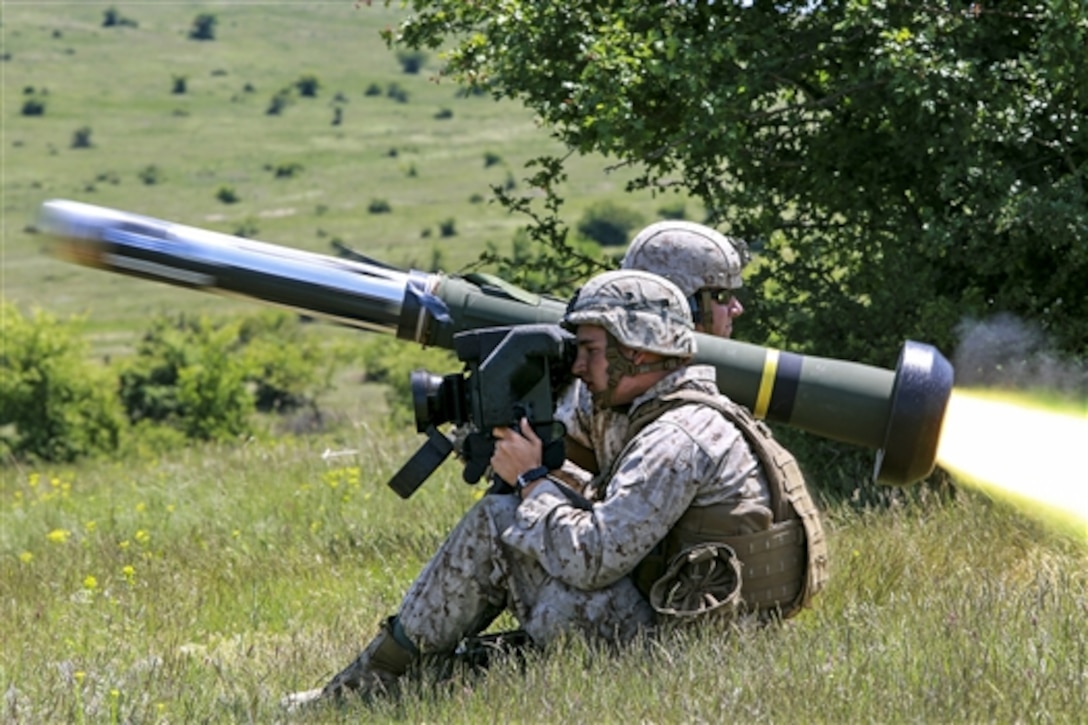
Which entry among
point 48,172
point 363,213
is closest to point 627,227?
point 363,213

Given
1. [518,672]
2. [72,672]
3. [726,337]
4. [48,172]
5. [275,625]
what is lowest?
[48,172]

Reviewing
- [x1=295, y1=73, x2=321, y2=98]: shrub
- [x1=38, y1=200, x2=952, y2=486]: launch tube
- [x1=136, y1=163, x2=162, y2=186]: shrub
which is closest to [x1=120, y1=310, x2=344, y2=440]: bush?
[x1=38, y1=200, x2=952, y2=486]: launch tube

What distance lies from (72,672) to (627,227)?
92.1 meters

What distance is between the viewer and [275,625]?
25.7ft

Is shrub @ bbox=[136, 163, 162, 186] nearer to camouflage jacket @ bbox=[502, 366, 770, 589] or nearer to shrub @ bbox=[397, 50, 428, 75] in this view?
shrub @ bbox=[397, 50, 428, 75]

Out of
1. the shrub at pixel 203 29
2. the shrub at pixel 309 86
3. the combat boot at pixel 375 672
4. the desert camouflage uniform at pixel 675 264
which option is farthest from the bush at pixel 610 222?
the combat boot at pixel 375 672

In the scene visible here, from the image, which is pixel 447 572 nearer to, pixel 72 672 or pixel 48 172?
pixel 72 672

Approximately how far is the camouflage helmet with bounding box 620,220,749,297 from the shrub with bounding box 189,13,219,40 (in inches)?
6479

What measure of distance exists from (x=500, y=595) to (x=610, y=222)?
90331 mm

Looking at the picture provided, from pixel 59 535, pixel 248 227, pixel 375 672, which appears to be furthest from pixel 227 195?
pixel 375 672

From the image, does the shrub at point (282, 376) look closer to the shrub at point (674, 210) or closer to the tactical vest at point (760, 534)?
the shrub at point (674, 210)

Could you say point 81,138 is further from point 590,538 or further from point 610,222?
point 590,538

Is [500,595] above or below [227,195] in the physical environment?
above

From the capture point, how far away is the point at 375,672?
6.02 metres
